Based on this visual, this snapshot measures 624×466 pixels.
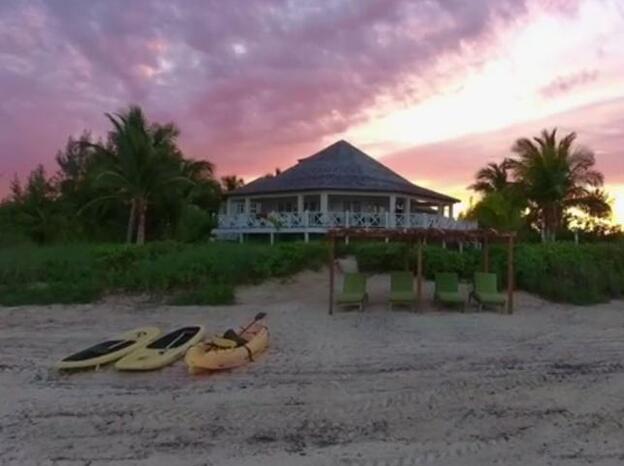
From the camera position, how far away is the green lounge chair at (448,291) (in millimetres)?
15766

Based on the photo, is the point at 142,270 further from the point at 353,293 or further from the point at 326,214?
the point at 326,214

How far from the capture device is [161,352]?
10.4 m

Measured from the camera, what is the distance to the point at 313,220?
31.8 meters

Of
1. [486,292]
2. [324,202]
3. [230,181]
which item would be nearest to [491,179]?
[324,202]

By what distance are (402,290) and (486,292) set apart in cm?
198

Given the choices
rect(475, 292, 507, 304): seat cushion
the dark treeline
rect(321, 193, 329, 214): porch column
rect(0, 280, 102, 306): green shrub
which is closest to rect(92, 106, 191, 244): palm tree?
the dark treeline

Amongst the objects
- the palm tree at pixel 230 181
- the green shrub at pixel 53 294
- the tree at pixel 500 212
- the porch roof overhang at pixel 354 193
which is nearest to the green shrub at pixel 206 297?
the green shrub at pixel 53 294

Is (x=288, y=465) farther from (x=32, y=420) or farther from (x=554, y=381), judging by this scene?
(x=554, y=381)

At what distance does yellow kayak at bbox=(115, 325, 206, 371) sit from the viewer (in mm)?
9758

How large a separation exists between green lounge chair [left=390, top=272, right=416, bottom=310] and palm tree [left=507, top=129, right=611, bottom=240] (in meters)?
17.2

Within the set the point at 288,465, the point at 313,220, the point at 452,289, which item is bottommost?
the point at 288,465

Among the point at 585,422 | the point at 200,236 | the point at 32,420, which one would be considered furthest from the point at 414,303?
the point at 200,236

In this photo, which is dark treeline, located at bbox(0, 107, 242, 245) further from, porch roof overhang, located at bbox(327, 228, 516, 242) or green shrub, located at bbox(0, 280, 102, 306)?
porch roof overhang, located at bbox(327, 228, 516, 242)

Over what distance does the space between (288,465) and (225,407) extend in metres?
2.01
